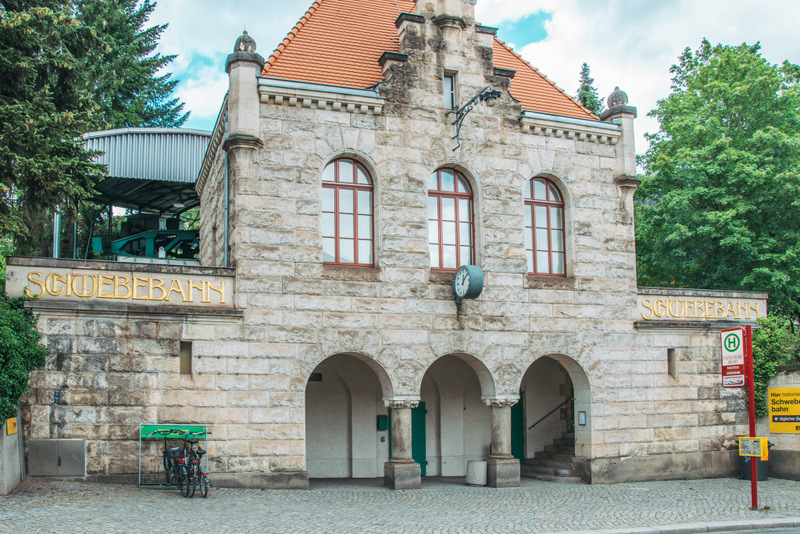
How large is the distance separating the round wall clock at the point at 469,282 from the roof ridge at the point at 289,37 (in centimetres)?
619

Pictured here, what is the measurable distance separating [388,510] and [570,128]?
10294 millimetres

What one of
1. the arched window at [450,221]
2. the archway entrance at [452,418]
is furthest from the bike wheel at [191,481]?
the archway entrance at [452,418]

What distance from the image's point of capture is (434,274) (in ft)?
56.2

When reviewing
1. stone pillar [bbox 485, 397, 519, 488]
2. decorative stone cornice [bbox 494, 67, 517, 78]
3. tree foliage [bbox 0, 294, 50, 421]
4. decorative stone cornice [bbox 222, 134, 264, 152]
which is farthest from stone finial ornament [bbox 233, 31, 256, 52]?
stone pillar [bbox 485, 397, 519, 488]

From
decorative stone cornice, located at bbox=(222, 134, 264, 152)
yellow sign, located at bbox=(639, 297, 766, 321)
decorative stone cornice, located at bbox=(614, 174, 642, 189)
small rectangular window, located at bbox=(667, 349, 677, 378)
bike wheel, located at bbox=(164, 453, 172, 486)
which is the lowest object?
bike wheel, located at bbox=(164, 453, 172, 486)

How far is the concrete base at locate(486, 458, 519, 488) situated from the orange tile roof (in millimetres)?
8581

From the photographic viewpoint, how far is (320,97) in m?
16.7

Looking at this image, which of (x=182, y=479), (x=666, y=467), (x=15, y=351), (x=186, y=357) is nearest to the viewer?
(x=15, y=351)

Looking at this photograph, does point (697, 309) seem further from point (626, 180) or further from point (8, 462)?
point (8, 462)

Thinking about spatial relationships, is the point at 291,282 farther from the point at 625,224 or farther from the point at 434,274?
the point at 625,224

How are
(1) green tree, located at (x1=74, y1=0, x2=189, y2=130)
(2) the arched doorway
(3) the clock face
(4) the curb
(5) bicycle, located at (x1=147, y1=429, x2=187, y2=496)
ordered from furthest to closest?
(1) green tree, located at (x1=74, y1=0, x2=189, y2=130), (2) the arched doorway, (3) the clock face, (5) bicycle, located at (x1=147, y1=429, x2=187, y2=496), (4) the curb

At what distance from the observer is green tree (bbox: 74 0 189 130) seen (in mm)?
31562

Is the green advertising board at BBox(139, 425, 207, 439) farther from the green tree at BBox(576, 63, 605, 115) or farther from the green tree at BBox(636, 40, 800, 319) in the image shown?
the green tree at BBox(576, 63, 605, 115)

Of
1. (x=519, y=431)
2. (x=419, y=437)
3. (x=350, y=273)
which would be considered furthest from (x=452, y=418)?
(x=350, y=273)
